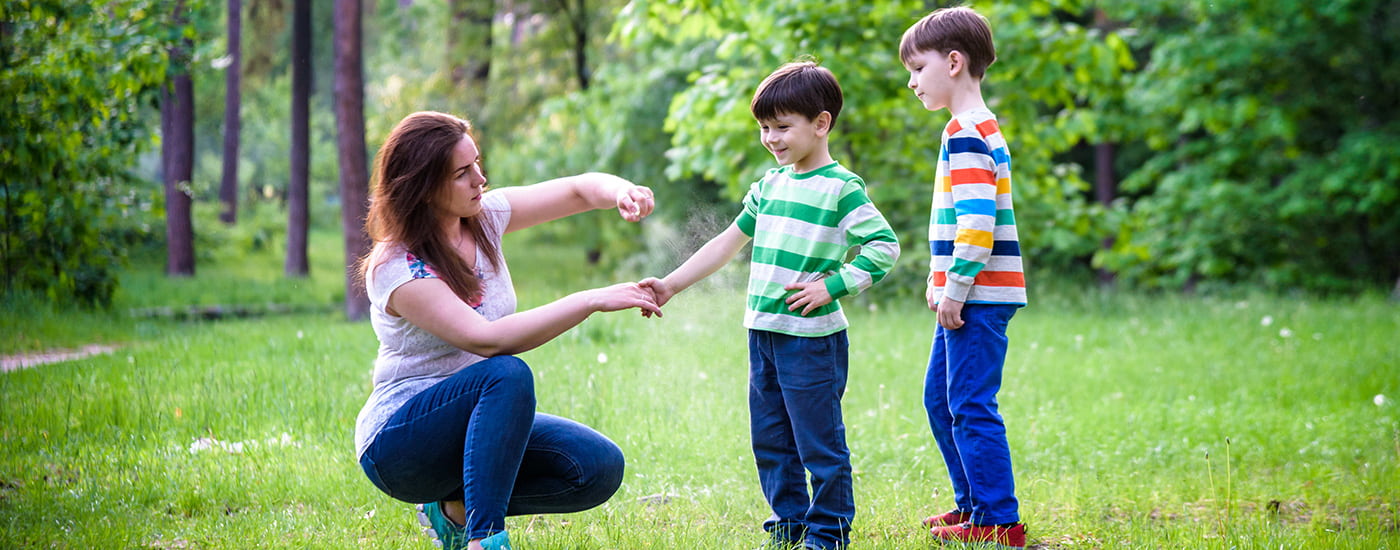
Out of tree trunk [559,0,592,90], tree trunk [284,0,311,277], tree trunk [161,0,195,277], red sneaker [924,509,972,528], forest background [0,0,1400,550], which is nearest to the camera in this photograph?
red sneaker [924,509,972,528]

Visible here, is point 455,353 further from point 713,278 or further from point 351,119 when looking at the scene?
point 351,119

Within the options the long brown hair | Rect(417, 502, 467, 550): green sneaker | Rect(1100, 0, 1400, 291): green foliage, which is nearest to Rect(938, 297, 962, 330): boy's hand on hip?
the long brown hair

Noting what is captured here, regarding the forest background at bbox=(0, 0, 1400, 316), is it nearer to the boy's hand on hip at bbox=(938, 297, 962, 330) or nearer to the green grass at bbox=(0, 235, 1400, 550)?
the green grass at bbox=(0, 235, 1400, 550)

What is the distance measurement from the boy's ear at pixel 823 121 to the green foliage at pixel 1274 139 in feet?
33.4

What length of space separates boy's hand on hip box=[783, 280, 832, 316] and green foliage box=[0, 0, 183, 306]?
649 cm

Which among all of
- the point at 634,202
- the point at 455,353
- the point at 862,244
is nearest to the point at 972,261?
the point at 862,244

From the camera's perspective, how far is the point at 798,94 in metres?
3.03

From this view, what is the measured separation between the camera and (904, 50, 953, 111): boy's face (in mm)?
3238

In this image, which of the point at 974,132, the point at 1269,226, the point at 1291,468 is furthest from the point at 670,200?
the point at 974,132

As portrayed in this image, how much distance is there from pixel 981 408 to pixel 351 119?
838 centimetres

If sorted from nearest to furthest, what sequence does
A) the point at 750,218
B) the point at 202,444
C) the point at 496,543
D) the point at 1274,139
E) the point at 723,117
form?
the point at 496,543, the point at 750,218, the point at 202,444, the point at 723,117, the point at 1274,139

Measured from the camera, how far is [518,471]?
10.4 ft

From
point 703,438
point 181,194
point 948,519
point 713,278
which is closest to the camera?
point 948,519

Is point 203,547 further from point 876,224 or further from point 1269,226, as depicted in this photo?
point 1269,226
